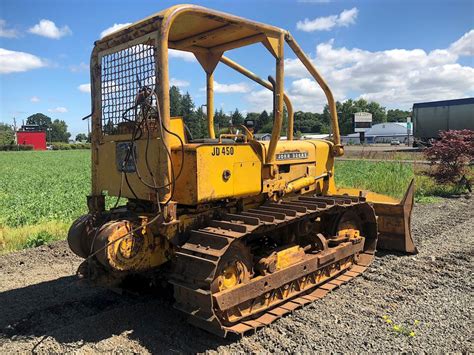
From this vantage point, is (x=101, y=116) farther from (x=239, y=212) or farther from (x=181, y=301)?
(x=181, y=301)

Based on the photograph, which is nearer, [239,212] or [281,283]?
[281,283]

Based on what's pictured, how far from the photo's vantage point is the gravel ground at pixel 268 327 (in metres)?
4.02

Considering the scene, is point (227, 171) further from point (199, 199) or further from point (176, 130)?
point (176, 130)

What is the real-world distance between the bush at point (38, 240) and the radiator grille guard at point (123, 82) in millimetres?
3723

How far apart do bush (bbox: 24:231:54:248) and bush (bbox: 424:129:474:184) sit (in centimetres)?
1206

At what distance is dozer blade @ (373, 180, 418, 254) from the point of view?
22.7 feet

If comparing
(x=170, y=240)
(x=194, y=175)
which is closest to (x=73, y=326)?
(x=170, y=240)

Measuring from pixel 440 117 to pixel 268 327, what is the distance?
1434 inches

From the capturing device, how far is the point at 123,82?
4672 millimetres

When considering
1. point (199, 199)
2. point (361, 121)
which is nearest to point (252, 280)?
point (199, 199)

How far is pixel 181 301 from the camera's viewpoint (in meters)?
4.04

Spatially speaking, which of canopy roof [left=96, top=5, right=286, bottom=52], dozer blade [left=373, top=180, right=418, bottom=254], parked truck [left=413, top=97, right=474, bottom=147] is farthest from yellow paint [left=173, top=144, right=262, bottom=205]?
parked truck [left=413, top=97, right=474, bottom=147]

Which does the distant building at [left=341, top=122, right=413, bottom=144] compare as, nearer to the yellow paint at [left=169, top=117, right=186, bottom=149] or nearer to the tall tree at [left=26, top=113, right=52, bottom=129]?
the yellow paint at [left=169, top=117, right=186, bottom=149]

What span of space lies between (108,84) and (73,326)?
8.67ft
